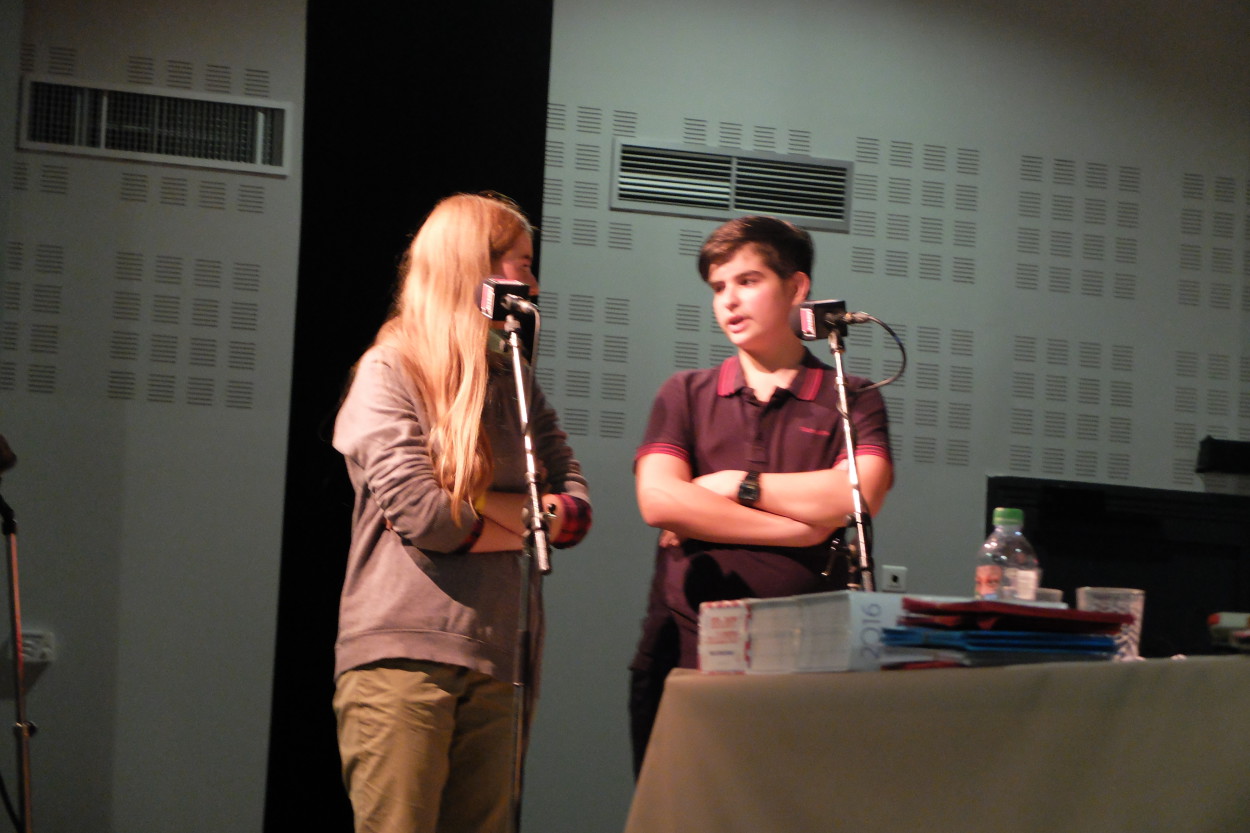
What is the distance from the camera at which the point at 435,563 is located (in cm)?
201

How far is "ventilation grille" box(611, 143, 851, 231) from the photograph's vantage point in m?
4.25

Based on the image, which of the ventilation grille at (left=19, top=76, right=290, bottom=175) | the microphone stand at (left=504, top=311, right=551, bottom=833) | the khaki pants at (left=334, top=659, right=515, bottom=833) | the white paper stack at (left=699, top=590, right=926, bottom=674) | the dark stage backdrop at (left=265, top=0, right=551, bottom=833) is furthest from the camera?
the ventilation grille at (left=19, top=76, right=290, bottom=175)

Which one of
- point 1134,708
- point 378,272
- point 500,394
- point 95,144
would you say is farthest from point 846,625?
point 95,144

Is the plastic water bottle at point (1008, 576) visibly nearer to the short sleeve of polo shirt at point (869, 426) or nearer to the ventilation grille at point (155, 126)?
the short sleeve of polo shirt at point (869, 426)

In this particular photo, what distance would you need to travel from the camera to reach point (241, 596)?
3.88 meters

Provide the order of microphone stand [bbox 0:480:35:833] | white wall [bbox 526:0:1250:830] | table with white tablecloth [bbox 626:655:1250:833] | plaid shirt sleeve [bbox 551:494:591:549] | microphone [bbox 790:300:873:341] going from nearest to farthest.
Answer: table with white tablecloth [bbox 626:655:1250:833], plaid shirt sleeve [bbox 551:494:591:549], microphone [bbox 790:300:873:341], microphone stand [bbox 0:480:35:833], white wall [bbox 526:0:1250:830]

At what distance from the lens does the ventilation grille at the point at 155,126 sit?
3.93m

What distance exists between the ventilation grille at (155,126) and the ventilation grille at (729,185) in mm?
1241

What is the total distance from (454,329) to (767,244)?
79cm

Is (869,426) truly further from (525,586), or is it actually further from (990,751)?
(990,751)

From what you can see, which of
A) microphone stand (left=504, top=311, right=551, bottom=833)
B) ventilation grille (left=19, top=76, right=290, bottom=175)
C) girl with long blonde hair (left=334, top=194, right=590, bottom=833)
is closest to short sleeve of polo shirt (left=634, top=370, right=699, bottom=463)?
girl with long blonde hair (left=334, top=194, right=590, bottom=833)

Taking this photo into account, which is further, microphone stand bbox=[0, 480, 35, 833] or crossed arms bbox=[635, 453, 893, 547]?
microphone stand bbox=[0, 480, 35, 833]

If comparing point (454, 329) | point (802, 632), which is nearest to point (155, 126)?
point (454, 329)

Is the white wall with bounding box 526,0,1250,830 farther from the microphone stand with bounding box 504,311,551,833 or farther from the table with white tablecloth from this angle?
the table with white tablecloth
